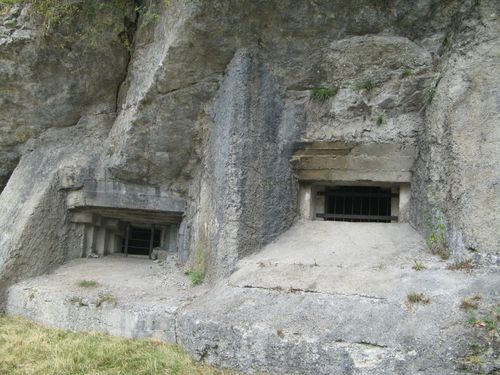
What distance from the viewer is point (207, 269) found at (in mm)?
5117

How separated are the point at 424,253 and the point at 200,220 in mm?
2365

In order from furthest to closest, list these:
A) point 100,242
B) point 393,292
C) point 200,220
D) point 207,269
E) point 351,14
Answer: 1. point 100,242
2. point 200,220
3. point 207,269
4. point 351,14
5. point 393,292

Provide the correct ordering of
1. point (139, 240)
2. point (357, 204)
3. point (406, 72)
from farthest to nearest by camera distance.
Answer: point (139, 240), point (357, 204), point (406, 72)

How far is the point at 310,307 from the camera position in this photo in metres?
3.75

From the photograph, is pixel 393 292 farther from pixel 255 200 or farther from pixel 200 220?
pixel 200 220

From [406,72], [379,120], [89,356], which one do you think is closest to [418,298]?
A: [379,120]

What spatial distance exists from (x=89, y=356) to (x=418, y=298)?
2625mm

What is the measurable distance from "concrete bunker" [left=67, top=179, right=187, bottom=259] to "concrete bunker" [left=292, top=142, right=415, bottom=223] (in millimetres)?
1712

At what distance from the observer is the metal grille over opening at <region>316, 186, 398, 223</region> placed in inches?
218

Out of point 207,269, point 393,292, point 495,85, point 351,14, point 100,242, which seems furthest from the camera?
point 100,242

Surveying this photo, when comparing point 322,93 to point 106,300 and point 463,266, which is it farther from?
point 106,300

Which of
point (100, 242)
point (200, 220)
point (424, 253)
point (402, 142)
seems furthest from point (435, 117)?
point (100, 242)

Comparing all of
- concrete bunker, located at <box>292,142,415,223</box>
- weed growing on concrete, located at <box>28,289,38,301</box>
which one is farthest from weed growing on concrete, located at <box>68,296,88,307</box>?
concrete bunker, located at <box>292,142,415,223</box>

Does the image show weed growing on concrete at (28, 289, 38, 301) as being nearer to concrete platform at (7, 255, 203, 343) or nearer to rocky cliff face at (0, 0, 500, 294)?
concrete platform at (7, 255, 203, 343)
